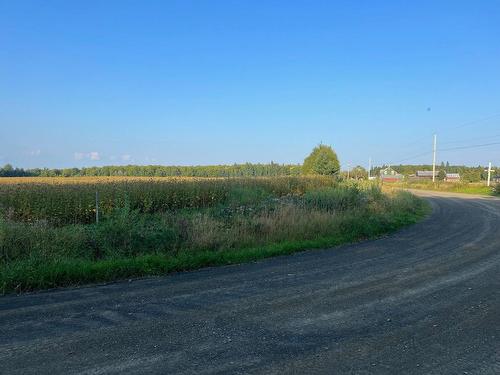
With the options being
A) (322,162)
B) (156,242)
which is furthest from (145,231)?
(322,162)

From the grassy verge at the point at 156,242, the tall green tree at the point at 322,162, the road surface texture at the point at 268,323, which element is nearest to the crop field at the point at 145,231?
the grassy verge at the point at 156,242

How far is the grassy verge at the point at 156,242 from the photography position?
728cm

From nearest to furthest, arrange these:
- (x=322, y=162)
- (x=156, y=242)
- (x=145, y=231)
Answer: (x=156, y=242), (x=145, y=231), (x=322, y=162)

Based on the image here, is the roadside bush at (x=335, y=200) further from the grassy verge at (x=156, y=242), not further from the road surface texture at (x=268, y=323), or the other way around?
the road surface texture at (x=268, y=323)

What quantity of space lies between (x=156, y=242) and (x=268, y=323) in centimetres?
503

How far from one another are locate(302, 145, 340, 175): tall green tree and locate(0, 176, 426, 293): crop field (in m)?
24.9

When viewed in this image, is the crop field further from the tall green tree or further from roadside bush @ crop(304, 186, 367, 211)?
the tall green tree

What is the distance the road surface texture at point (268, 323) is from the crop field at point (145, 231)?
0.70 meters

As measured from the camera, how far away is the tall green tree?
44.8 m

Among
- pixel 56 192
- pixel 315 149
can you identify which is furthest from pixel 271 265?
pixel 315 149

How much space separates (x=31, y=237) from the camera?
8.36 m

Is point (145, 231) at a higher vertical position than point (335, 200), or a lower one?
lower

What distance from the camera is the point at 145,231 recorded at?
380 inches

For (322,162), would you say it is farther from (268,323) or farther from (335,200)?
(268,323)
